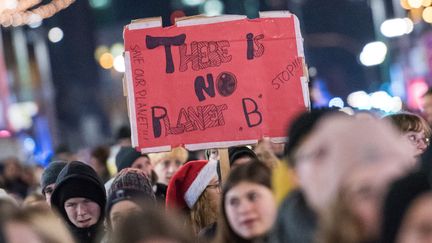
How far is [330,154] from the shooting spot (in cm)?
460

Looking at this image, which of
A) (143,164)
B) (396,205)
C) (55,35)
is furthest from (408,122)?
(55,35)

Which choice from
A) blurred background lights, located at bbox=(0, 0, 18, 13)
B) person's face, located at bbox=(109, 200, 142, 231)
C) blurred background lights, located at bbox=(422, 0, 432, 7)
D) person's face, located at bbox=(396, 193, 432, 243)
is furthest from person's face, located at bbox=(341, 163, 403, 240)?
blurred background lights, located at bbox=(422, 0, 432, 7)

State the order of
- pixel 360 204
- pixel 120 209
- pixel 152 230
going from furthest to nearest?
pixel 120 209
pixel 152 230
pixel 360 204

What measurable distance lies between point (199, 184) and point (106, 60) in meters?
60.4

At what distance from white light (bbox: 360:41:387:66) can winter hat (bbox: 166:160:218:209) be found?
3649cm

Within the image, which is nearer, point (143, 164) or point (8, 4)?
point (143, 164)

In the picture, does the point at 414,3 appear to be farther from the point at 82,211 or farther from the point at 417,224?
the point at 417,224

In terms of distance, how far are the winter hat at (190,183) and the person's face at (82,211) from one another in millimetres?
522

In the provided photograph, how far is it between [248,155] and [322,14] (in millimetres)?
54454

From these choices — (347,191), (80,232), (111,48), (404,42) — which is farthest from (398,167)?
(111,48)

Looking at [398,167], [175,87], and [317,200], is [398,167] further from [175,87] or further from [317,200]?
[175,87]

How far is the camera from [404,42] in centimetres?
4769

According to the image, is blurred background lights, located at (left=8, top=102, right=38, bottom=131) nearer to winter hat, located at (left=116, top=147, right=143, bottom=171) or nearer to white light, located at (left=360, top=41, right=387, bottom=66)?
white light, located at (left=360, top=41, right=387, bottom=66)

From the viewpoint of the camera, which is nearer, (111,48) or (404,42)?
(404,42)
